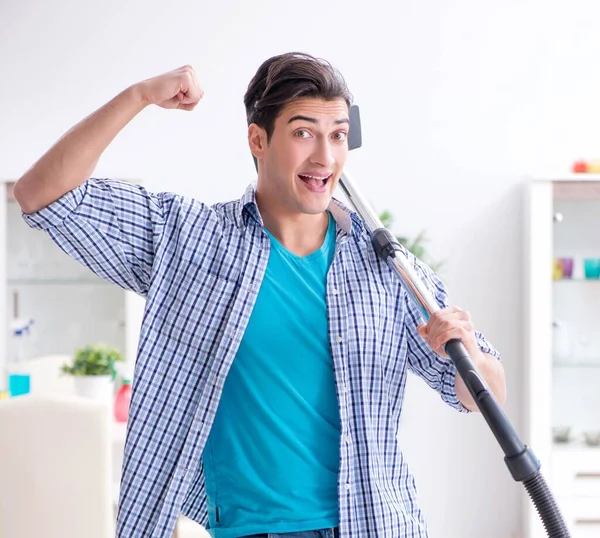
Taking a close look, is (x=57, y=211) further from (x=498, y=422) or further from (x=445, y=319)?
(x=498, y=422)

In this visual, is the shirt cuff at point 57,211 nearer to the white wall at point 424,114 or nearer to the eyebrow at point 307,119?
the eyebrow at point 307,119

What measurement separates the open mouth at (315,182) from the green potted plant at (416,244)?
8.12 ft

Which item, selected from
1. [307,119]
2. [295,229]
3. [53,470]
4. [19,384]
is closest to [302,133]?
[307,119]

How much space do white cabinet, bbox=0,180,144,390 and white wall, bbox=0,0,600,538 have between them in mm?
358

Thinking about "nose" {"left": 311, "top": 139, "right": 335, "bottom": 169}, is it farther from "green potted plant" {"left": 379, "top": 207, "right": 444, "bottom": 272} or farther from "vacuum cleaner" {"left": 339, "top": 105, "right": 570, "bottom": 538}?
"green potted plant" {"left": 379, "top": 207, "right": 444, "bottom": 272}

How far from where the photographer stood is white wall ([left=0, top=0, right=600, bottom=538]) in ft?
13.4

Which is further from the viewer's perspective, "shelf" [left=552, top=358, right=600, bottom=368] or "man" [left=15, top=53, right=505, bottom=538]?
"shelf" [left=552, top=358, right=600, bottom=368]

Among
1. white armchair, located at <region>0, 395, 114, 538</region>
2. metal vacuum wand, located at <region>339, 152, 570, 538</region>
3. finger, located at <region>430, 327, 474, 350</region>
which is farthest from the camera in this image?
white armchair, located at <region>0, 395, 114, 538</region>

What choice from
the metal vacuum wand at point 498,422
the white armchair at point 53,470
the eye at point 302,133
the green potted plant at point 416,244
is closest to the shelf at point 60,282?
the green potted plant at point 416,244

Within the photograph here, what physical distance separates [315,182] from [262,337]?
0.27 metres

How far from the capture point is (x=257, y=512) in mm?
1364

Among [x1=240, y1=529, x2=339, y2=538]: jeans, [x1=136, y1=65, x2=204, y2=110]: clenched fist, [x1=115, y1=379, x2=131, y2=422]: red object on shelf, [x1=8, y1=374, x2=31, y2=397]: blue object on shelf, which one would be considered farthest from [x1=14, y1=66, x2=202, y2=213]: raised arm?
[x1=8, y1=374, x2=31, y2=397]: blue object on shelf

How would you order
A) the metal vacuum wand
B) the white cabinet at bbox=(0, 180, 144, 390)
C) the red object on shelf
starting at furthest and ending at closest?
the white cabinet at bbox=(0, 180, 144, 390) → the red object on shelf → the metal vacuum wand

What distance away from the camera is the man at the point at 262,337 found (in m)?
1.38
